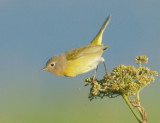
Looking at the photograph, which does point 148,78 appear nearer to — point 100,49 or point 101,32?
point 100,49

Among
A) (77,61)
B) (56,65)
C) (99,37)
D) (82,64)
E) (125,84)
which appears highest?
(99,37)

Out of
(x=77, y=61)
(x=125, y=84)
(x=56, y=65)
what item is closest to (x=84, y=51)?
(x=77, y=61)

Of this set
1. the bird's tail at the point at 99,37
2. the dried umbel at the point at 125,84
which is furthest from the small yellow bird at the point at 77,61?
the dried umbel at the point at 125,84

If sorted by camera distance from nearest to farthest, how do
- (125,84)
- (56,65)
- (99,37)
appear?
(125,84)
(56,65)
(99,37)

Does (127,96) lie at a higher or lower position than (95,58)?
lower

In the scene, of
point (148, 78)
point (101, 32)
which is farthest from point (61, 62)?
point (148, 78)

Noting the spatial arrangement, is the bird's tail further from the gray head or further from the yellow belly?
the gray head

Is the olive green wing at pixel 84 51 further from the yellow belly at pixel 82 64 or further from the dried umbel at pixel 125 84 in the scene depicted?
the dried umbel at pixel 125 84

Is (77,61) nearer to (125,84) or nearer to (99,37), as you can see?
(99,37)
